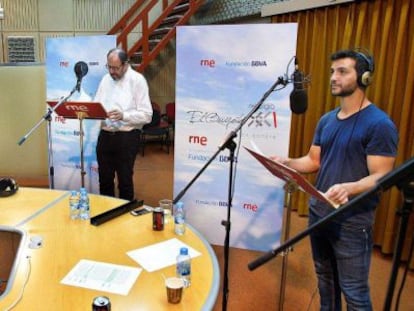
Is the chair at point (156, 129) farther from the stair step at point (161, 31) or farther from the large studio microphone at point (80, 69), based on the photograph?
the large studio microphone at point (80, 69)

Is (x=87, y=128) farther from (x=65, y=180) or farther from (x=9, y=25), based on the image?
(x=9, y=25)

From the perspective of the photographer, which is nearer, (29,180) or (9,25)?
(29,180)

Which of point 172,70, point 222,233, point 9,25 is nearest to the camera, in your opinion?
point 222,233

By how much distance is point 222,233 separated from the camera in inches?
125

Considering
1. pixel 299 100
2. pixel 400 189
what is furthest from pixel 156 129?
pixel 400 189

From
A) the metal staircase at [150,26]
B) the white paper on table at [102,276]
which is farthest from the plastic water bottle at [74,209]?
the metal staircase at [150,26]

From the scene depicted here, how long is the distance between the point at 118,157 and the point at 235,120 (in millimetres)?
1156

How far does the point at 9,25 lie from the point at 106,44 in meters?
4.03

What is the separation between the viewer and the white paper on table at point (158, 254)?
5.05 feet

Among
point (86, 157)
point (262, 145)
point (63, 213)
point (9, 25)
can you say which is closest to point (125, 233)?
point (63, 213)

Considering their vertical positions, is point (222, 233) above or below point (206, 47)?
below

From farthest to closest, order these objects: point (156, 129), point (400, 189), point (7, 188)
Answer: point (156, 129) < point (7, 188) < point (400, 189)

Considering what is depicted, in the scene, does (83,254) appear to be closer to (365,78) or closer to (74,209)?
(74,209)

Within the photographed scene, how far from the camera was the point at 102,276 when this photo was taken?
1438 mm
